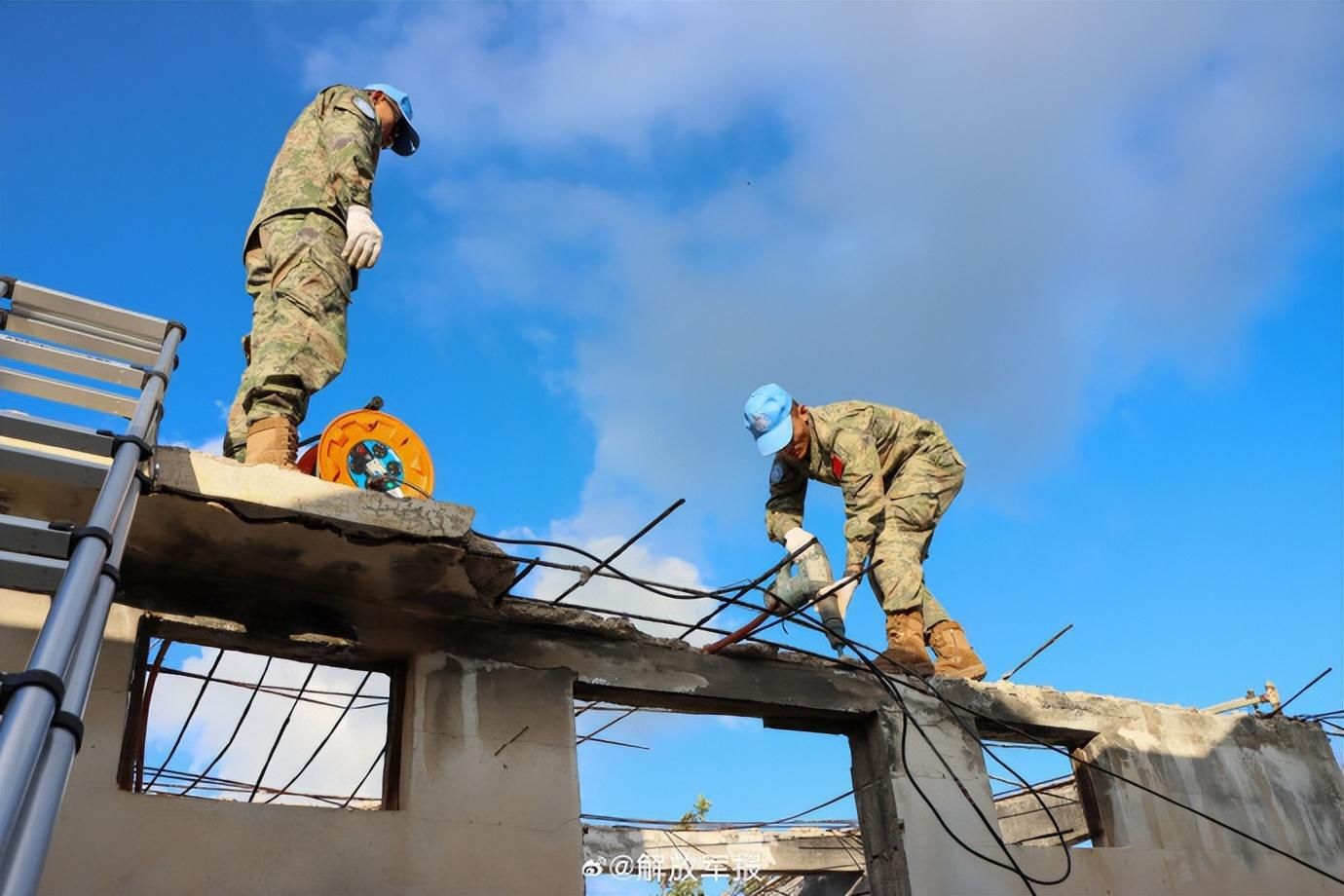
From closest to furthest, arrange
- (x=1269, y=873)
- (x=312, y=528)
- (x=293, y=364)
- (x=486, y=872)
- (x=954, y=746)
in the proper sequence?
1. (x=312, y=528)
2. (x=486, y=872)
3. (x=293, y=364)
4. (x=954, y=746)
5. (x=1269, y=873)

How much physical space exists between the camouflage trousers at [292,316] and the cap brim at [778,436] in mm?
2742

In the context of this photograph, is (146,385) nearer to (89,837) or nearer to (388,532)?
(388,532)

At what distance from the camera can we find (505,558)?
4441 millimetres

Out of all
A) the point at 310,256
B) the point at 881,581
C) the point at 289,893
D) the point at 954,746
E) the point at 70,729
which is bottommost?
the point at 70,729

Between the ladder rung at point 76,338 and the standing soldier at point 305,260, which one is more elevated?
the standing soldier at point 305,260

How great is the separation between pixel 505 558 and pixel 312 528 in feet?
2.41

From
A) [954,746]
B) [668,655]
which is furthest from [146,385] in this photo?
[954,746]

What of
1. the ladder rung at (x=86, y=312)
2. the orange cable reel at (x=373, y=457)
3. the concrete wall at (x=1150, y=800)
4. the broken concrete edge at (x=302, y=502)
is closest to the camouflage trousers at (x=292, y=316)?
the orange cable reel at (x=373, y=457)

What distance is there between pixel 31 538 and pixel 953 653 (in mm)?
5246

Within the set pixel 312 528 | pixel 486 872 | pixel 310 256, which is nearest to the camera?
pixel 312 528

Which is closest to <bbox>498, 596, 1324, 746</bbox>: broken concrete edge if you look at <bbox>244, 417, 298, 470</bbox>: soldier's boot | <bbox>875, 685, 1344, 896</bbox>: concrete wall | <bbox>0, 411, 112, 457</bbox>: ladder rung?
<bbox>875, 685, 1344, 896</bbox>: concrete wall

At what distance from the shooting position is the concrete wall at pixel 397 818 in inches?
154

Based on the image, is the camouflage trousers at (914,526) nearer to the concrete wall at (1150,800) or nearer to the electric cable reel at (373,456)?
the concrete wall at (1150,800)

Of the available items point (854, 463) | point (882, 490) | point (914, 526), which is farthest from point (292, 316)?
point (914, 526)
